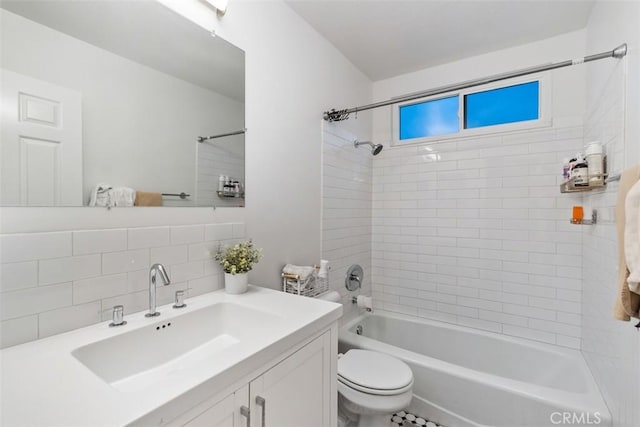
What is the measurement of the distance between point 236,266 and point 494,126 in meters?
2.27

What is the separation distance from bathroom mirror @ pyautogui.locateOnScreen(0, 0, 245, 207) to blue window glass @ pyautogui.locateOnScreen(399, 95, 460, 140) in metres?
1.80

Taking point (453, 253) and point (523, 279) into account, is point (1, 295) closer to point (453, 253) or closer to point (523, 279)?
point (453, 253)

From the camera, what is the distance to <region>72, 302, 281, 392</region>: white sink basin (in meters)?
0.88

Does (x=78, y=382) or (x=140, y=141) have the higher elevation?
(x=140, y=141)

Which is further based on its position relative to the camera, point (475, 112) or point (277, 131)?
point (475, 112)

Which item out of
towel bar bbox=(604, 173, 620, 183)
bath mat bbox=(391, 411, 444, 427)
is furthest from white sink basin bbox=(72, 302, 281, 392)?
towel bar bbox=(604, 173, 620, 183)

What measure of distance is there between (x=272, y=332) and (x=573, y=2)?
253cm

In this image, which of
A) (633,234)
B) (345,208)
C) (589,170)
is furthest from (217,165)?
(589,170)

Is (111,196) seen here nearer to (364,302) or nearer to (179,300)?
(179,300)

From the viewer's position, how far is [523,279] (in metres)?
2.23

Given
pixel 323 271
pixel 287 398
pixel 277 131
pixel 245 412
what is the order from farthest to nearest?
pixel 323 271
pixel 277 131
pixel 287 398
pixel 245 412

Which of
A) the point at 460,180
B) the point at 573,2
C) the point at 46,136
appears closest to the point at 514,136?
the point at 460,180

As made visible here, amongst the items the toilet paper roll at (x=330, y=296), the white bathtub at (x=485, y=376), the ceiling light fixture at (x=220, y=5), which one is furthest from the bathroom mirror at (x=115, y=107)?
the white bathtub at (x=485, y=376)

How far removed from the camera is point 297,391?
1014 millimetres
